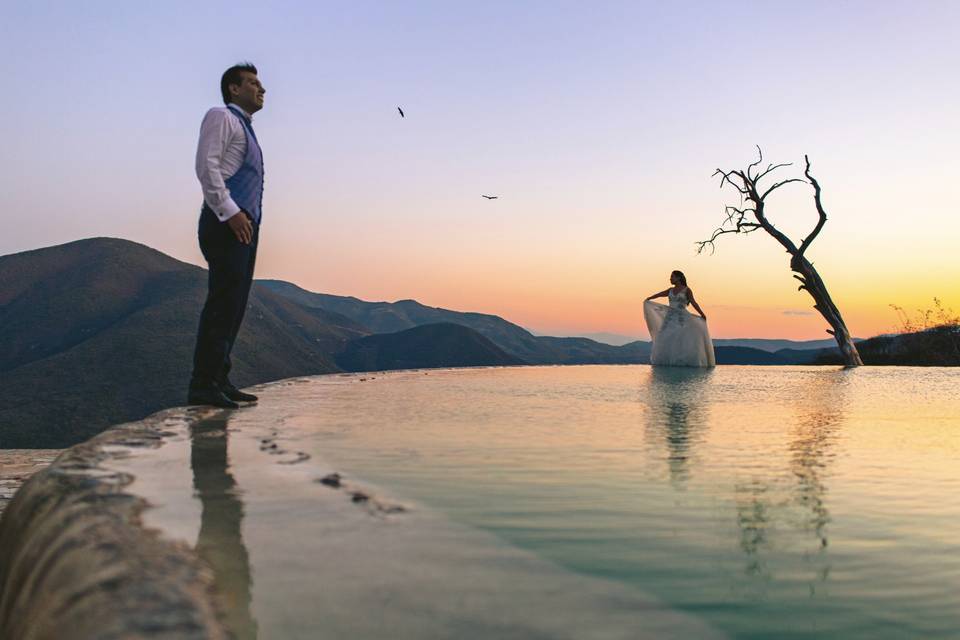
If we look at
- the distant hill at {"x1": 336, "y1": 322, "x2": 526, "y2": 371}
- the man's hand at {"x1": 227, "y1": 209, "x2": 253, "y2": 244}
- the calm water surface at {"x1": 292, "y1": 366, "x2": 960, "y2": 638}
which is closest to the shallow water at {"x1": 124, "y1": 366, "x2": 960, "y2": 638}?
the calm water surface at {"x1": 292, "y1": 366, "x2": 960, "y2": 638}

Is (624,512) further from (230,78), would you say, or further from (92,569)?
(230,78)

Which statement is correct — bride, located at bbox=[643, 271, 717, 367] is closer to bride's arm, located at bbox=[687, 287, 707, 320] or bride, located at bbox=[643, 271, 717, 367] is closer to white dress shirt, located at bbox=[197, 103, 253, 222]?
bride's arm, located at bbox=[687, 287, 707, 320]

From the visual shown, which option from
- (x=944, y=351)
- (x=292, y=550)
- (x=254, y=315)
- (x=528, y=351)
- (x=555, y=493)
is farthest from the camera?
(x=528, y=351)

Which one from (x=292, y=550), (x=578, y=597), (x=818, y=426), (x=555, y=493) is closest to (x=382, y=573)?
(x=292, y=550)

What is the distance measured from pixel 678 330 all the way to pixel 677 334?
8 cm

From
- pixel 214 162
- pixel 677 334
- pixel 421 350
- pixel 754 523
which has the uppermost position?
pixel 421 350

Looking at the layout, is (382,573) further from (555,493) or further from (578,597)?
(555,493)

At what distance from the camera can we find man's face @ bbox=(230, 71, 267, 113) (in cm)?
440

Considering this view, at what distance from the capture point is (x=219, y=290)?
427 centimetres

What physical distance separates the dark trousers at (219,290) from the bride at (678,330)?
8.81 meters

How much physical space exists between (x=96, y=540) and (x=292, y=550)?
0.36 m

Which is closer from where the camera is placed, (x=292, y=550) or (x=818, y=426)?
(x=292, y=550)

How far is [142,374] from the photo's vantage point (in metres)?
66.4

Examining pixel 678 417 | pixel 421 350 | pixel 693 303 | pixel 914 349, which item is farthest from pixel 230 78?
Result: pixel 421 350
